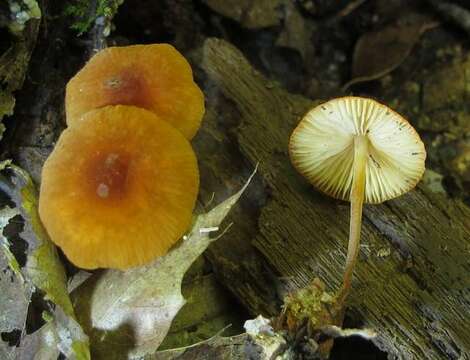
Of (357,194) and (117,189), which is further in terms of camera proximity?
(357,194)

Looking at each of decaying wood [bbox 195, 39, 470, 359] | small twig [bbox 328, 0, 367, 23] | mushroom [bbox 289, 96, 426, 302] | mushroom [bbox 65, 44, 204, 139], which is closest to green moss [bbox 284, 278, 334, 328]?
mushroom [bbox 289, 96, 426, 302]

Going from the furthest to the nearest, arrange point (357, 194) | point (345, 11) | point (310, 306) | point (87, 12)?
1. point (345, 11)
2. point (87, 12)
3. point (357, 194)
4. point (310, 306)

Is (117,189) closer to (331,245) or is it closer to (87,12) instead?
(331,245)

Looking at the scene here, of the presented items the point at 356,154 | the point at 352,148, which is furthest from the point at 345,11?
the point at 356,154

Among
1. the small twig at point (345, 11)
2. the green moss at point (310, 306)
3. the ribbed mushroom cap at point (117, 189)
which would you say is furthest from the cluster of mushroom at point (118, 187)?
the small twig at point (345, 11)

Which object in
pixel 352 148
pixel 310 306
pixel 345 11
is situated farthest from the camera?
pixel 345 11

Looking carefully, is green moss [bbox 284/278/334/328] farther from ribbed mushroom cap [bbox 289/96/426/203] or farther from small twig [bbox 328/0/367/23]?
small twig [bbox 328/0/367/23]
